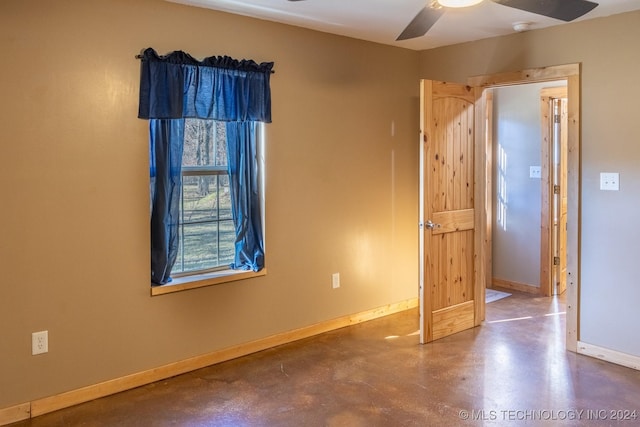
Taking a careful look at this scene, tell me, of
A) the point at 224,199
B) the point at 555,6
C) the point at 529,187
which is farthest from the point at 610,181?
the point at 224,199

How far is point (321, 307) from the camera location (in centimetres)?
435

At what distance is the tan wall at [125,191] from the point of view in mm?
2865

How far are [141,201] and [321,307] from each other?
1.74m

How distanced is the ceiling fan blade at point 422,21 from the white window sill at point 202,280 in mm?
1922

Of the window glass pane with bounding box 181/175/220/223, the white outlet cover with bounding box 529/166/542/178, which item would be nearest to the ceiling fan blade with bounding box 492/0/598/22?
the window glass pane with bounding box 181/175/220/223

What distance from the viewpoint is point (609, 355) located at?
12.2 ft

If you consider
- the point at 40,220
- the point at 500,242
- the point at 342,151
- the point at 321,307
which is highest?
the point at 342,151

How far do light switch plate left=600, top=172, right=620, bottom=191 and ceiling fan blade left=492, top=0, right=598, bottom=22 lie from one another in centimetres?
142

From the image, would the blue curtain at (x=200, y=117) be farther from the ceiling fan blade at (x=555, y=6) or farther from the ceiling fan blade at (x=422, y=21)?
the ceiling fan blade at (x=555, y=6)

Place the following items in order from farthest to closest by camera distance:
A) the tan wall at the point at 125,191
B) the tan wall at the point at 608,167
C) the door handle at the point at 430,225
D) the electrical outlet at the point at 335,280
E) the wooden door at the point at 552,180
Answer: the wooden door at the point at 552,180, the electrical outlet at the point at 335,280, the door handle at the point at 430,225, the tan wall at the point at 608,167, the tan wall at the point at 125,191

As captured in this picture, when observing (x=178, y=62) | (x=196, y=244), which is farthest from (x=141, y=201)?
(x=178, y=62)

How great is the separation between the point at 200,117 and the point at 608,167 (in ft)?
9.07

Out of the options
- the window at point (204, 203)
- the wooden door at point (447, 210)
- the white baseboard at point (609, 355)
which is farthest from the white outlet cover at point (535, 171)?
the window at point (204, 203)

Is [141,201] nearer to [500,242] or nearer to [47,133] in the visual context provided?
[47,133]
